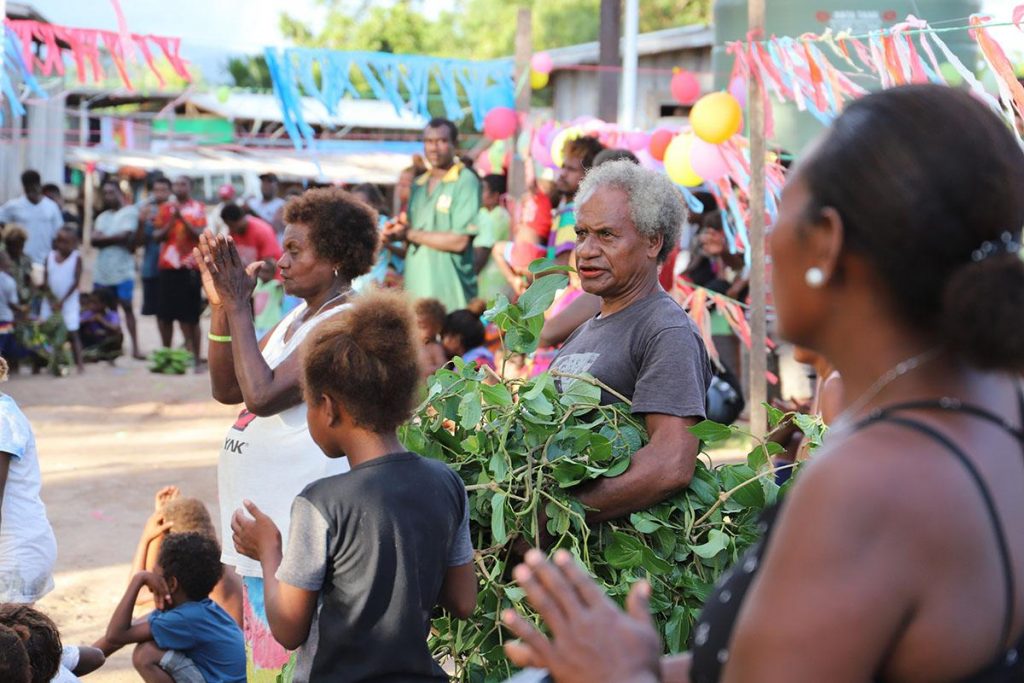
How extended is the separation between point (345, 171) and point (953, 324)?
88.6ft

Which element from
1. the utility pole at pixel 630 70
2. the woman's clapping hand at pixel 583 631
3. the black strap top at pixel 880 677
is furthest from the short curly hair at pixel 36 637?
the utility pole at pixel 630 70

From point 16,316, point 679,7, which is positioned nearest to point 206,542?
point 16,316

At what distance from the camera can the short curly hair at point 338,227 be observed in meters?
3.81

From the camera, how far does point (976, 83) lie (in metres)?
5.12

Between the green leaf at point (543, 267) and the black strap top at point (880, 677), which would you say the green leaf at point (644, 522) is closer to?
the green leaf at point (543, 267)

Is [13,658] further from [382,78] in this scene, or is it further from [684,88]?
[684,88]

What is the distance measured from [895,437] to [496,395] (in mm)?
1733

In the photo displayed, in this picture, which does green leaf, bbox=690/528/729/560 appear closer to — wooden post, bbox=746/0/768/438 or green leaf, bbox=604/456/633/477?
green leaf, bbox=604/456/633/477

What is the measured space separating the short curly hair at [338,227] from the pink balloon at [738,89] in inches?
172

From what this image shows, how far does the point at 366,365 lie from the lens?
267cm

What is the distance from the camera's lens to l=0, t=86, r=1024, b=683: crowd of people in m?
1.26

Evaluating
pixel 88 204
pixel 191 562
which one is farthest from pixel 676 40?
pixel 88 204

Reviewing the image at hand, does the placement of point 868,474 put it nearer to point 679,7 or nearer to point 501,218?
point 501,218

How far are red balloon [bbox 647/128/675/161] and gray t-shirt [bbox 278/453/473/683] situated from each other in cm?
651
